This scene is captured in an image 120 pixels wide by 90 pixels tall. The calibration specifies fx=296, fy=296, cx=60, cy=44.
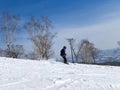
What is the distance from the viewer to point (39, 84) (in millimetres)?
15797

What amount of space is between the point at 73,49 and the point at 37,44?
48.7ft

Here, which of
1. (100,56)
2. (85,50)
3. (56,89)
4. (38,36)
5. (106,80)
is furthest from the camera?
(100,56)

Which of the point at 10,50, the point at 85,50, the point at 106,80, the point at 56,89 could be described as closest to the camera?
the point at 56,89

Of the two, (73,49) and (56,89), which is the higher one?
(73,49)

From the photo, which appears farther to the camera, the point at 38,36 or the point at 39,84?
the point at 38,36

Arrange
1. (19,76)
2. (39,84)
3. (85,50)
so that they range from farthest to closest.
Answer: (85,50)
(19,76)
(39,84)

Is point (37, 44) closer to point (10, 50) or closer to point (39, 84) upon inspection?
point (10, 50)

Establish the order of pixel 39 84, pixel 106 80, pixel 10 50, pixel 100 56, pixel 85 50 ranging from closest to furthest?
pixel 39 84 < pixel 106 80 < pixel 10 50 < pixel 85 50 < pixel 100 56

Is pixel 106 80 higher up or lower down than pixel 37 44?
lower down

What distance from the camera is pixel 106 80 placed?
1753cm

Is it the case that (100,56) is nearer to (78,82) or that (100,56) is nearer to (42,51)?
(42,51)

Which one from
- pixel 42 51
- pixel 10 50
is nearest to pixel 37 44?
pixel 42 51

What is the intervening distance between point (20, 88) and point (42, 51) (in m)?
37.0

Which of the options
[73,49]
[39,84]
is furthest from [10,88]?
[73,49]
